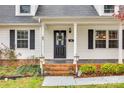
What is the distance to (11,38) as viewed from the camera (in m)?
24.1

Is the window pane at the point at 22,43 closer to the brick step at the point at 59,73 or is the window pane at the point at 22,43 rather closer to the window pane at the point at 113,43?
the brick step at the point at 59,73

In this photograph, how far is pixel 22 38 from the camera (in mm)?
24125

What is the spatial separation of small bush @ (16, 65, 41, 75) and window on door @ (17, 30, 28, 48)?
2414 millimetres

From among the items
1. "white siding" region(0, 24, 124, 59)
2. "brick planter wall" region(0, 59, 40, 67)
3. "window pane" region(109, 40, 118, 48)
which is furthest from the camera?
"window pane" region(109, 40, 118, 48)

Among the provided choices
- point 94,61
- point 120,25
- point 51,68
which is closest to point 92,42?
point 94,61

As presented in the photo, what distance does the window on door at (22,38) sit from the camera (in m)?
24.1

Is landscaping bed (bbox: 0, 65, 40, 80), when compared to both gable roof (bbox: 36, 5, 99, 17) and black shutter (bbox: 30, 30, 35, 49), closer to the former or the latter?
black shutter (bbox: 30, 30, 35, 49)

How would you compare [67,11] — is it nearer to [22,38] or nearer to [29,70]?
[22,38]

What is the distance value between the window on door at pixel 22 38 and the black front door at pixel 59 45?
1.89m

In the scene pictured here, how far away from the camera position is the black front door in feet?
79.7

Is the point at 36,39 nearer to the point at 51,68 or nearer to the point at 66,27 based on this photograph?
the point at 66,27

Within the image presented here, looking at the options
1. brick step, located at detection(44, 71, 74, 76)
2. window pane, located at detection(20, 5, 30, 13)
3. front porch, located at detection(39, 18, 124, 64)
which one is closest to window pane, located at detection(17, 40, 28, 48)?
front porch, located at detection(39, 18, 124, 64)

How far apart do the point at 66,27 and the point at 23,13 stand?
9.78 feet

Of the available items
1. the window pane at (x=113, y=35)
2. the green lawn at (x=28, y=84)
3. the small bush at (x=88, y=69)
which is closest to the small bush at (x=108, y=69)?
the small bush at (x=88, y=69)
